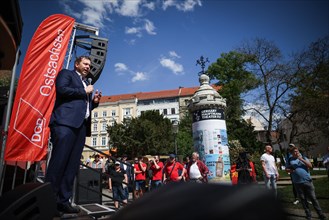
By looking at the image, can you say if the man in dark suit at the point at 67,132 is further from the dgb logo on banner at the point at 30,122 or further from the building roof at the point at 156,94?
the building roof at the point at 156,94

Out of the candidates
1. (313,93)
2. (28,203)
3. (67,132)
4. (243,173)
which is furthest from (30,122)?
A: (313,93)

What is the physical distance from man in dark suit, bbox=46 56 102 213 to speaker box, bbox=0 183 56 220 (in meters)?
0.87

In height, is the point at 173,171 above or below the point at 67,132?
below

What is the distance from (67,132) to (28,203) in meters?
1.18

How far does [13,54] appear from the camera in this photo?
1657 mm

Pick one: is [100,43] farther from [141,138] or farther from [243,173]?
[141,138]

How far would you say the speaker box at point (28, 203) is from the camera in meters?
1.36

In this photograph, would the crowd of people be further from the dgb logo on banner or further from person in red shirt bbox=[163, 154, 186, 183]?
the dgb logo on banner

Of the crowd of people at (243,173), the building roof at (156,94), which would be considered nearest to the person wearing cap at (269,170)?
the crowd of people at (243,173)

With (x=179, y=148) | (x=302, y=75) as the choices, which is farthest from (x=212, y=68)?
(x=179, y=148)

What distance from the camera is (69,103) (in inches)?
108

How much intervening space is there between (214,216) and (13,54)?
174 cm

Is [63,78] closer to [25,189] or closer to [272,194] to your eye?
[25,189]

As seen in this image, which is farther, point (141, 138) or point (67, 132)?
point (141, 138)
